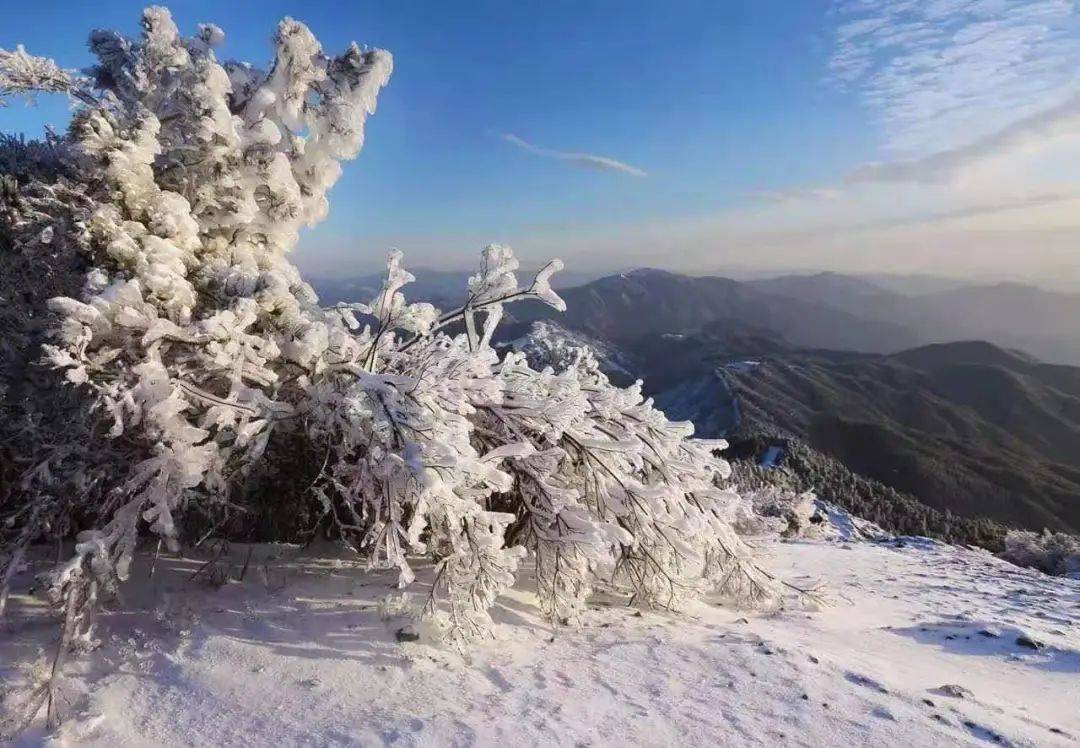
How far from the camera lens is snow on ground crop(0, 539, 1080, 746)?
188 inches

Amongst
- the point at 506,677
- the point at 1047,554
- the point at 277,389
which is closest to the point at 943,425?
the point at 1047,554

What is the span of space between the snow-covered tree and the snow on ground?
1.68 feet

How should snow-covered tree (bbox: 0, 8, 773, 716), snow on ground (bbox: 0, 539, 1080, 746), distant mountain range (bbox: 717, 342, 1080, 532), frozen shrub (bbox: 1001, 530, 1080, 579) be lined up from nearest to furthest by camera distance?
snow on ground (bbox: 0, 539, 1080, 746) → snow-covered tree (bbox: 0, 8, 773, 716) → frozen shrub (bbox: 1001, 530, 1080, 579) → distant mountain range (bbox: 717, 342, 1080, 532)

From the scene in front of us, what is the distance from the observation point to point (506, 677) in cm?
555

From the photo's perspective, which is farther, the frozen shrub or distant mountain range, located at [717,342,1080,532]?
distant mountain range, located at [717,342,1080,532]

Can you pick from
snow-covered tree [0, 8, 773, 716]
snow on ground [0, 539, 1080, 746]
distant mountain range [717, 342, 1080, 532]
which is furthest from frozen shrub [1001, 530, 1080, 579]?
distant mountain range [717, 342, 1080, 532]

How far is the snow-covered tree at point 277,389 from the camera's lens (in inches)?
218

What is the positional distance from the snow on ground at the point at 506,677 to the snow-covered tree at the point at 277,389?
1.68 ft

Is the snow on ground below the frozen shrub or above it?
above

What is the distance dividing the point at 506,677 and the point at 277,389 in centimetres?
A: 366

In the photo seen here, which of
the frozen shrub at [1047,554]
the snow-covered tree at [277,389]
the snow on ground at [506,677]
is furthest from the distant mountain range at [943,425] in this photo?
the snow-covered tree at [277,389]

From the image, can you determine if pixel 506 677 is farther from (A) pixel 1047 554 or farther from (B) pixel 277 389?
(A) pixel 1047 554

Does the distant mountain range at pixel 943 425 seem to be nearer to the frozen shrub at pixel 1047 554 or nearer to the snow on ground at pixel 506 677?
the frozen shrub at pixel 1047 554

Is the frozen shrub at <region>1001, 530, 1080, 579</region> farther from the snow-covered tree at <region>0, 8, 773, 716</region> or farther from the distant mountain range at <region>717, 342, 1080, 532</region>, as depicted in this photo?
the distant mountain range at <region>717, 342, 1080, 532</region>
